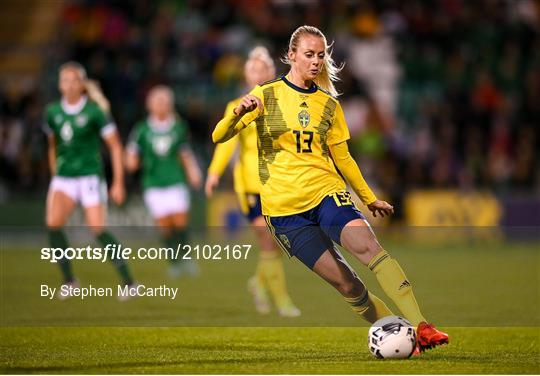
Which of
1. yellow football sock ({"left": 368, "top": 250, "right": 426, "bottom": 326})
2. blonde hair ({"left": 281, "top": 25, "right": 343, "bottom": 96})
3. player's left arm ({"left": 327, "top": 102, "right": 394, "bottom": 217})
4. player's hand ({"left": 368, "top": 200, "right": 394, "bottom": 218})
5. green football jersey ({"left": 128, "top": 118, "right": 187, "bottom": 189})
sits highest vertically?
blonde hair ({"left": 281, "top": 25, "right": 343, "bottom": 96})

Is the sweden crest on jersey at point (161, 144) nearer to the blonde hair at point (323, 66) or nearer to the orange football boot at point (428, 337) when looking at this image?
the blonde hair at point (323, 66)

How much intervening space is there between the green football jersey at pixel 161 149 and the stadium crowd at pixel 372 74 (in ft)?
17.4

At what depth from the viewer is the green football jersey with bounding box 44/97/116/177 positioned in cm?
1245


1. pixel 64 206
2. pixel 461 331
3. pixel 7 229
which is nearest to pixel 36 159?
pixel 7 229

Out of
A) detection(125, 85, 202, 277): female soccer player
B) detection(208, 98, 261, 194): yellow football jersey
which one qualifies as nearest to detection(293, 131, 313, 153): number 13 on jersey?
detection(208, 98, 261, 194): yellow football jersey

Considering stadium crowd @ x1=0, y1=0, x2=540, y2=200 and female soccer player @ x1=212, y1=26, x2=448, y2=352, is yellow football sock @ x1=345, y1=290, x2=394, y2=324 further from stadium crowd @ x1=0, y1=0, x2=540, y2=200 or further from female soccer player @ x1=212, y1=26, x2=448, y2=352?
stadium crowd @ x1=0, y1=0, x2=540, y2=200

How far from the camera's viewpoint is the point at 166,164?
16406mm

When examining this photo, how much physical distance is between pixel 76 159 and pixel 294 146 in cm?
512

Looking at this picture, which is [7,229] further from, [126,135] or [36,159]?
[126,135]

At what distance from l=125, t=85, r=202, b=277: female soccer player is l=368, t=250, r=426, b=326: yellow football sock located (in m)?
8.48

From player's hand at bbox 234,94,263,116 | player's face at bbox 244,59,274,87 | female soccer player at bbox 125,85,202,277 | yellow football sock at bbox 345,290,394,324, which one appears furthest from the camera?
female soccer player at bbox 125,85,202,277

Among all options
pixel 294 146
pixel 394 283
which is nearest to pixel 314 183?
pixel 294 146

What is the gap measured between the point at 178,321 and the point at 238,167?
6.14 feet

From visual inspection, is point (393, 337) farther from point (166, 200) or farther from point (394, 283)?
point (166, 200)
